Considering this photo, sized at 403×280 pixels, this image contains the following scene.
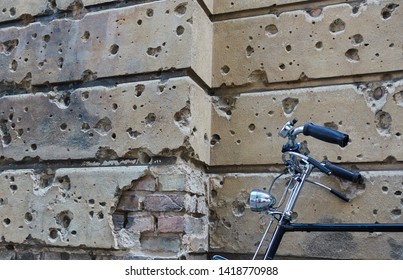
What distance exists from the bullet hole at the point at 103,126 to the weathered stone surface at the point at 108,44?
9.9 inches

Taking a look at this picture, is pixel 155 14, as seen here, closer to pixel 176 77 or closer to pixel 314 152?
pixel 176 77

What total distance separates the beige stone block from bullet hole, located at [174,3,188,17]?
2.85ft

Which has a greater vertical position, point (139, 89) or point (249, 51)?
point (249, 51)

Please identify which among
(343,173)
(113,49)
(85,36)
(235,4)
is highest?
(235,4)

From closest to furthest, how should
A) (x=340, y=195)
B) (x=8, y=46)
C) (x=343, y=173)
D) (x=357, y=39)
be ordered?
(x=343, y=173) → (x=340, y=195) → (x=357, y=39) → (x=8, y=46)

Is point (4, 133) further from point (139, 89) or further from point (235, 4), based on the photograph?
point (235, 4)

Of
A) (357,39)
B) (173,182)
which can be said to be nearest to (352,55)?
(357,39)

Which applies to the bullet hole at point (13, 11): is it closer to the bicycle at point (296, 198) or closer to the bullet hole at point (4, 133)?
the bullet hole at point (4, 133)

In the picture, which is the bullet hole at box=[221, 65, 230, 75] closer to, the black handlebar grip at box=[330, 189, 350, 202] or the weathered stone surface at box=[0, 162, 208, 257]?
the weathered stone surface at box=[0, 162, 208, 257]

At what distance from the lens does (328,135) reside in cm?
222

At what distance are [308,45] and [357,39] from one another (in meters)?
0.26

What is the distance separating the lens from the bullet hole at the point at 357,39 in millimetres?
2809

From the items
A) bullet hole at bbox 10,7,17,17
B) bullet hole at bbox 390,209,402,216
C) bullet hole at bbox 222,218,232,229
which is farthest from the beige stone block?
bullet hole at bbox 390,209,402,216

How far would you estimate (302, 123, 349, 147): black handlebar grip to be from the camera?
2.19 meters
